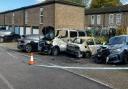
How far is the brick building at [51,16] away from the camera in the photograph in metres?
40.0

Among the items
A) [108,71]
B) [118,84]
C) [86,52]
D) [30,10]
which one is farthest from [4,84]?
[30,10]

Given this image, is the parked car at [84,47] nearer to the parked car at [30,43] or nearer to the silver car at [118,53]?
the silver car at [118,53]

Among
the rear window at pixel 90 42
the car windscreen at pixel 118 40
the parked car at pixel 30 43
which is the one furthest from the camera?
the parked car at pixel 30 43

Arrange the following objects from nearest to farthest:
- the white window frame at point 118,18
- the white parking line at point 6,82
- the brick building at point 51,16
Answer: the white parking line at point 6,82, the brick building at point 51,16, the white window frame at point 118,18

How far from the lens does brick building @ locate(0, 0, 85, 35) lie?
131 feet

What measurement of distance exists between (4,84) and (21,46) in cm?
1778

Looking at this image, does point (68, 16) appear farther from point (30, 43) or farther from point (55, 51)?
point (55, 51)

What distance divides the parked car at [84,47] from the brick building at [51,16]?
14254 mm

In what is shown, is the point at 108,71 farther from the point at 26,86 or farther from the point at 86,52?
the point at 86,52

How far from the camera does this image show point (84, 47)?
24.3 metres

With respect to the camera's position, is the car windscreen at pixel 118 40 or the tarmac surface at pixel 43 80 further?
the car windscreen at pixel 118 40

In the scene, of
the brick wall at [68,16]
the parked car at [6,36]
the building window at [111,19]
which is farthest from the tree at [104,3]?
the parked car at [6,36]

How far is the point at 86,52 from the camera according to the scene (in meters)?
24.3

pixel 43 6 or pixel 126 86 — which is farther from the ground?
pixel 43 6
